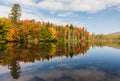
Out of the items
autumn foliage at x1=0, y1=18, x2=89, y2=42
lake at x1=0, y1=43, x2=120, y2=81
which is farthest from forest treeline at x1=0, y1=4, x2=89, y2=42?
lake at x1=0, y1=43, x2=120, y2=81

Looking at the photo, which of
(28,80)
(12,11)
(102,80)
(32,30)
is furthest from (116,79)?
(12,11)

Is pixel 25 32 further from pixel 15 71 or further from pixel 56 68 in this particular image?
pixel 15 71

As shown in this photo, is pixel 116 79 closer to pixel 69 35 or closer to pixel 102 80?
pixel 102 80

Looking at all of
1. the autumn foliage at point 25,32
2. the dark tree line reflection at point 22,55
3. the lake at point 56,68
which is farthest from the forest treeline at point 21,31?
the lake at point 56,68

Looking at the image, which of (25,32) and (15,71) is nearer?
(15,71)

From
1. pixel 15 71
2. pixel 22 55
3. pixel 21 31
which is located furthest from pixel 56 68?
pixel 21 31

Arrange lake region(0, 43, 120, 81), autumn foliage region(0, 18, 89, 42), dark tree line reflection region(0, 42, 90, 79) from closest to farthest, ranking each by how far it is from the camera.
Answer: lake region(0, 43, 120, 81) < dark tree line reflection region(0, 42, 90, 79) < autumn foliage region(0, 18, 89, 42)

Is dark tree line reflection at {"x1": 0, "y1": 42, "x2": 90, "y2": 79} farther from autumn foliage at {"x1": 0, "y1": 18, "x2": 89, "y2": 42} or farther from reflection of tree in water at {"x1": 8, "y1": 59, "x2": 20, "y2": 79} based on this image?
autumn foliage at {"x1": 0, "y1": 18, "x2": 89, "y2": 42}

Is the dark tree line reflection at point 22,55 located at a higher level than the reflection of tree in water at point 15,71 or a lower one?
lower

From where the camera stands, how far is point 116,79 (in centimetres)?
1925

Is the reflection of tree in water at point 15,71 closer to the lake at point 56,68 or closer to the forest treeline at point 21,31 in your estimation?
the lake at point 56,68

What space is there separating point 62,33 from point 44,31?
39.6 meters

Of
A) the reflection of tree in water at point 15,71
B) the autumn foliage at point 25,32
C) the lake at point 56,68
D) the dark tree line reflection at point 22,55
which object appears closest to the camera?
the lake at point 56,68

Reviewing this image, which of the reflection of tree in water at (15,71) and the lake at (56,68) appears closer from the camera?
the lake at (56,68)
